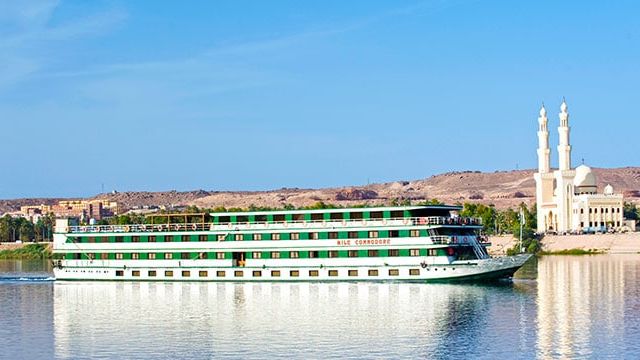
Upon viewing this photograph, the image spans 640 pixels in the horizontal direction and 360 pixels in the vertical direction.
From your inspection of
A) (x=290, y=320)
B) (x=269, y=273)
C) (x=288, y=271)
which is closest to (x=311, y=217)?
(x=288, y=271)

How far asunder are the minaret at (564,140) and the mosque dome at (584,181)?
685cm

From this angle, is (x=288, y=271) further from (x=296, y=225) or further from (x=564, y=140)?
(x=564, y=140)

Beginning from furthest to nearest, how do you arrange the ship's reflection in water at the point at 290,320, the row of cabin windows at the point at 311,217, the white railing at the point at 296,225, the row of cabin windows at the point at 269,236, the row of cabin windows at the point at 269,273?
the row of cabin windows at the point at 269,273
the row of cabin windows at the point at 311,217
the row of cabin windows at the point at 269,236
the white railing at the point at 296,225
the ship's reflection in water at the point at 290,320

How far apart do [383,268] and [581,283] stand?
13.6 meters

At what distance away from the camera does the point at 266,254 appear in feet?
251

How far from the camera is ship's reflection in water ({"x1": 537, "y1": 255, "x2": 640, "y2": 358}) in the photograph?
4425cm

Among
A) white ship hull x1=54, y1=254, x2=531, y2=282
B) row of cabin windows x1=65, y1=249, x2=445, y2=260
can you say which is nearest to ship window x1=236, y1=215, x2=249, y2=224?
row of cabin windows x1=65, y1=249, x2=445, y2=260

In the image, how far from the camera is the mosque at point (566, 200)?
15525cm

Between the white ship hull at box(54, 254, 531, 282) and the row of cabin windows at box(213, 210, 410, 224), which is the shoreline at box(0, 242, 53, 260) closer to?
the white ship hull at box(54, 254, 531, 282)

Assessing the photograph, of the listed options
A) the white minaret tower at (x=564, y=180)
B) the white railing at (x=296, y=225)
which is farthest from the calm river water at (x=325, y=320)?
the white minaret tower at (x=564, y=180)

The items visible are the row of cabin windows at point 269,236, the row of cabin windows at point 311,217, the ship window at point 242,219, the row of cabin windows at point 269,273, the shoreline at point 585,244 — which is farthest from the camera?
the shoreline at point 585,244

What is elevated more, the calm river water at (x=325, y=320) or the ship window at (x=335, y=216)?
the ship window at (x=335, y=216)

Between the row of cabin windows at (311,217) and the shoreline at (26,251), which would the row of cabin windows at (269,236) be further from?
the shoreline at (26,251)

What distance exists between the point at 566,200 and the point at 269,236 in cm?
8787
